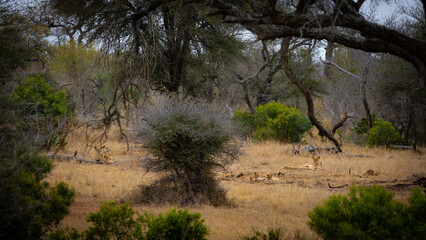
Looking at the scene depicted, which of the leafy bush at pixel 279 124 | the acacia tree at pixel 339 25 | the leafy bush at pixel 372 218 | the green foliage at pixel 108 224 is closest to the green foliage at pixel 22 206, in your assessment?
the green foliage at pixel 108 224

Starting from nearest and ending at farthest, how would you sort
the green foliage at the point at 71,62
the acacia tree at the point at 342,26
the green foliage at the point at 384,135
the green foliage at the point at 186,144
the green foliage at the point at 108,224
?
the green foliage at the point at 108,224, the acacia tree at the point at 342,26, the green foliage at the point at 186,144, the green foliage at the point at 384,135, the green foliage at the point at 71,62

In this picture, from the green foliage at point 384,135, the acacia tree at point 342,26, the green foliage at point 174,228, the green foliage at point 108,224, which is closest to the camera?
the green foliage at point 174,228

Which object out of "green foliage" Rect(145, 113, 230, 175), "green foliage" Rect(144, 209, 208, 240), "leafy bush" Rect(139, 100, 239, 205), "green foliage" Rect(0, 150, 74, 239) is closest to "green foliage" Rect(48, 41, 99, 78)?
"leafy bush" Rect(139, 100, 239, 205)

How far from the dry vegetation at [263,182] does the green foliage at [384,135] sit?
1.02 metres

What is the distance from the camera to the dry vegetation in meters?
6.76

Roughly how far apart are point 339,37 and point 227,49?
25.7 feet

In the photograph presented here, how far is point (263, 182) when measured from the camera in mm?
10891

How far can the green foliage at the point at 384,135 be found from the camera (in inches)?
657

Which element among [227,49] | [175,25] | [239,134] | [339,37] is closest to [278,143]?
[227,49]

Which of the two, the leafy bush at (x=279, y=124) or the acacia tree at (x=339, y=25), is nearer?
the acacia tree at (x=339, y=25)

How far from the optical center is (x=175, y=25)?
40.8ft

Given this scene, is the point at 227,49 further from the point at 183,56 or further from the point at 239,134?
the point at 239,134

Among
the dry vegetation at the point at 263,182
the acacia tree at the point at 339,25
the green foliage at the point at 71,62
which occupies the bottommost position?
the dry vegetation at the point at 263,182

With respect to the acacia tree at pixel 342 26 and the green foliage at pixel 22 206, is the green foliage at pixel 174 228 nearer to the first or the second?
the green foliage at pixel 22 206
